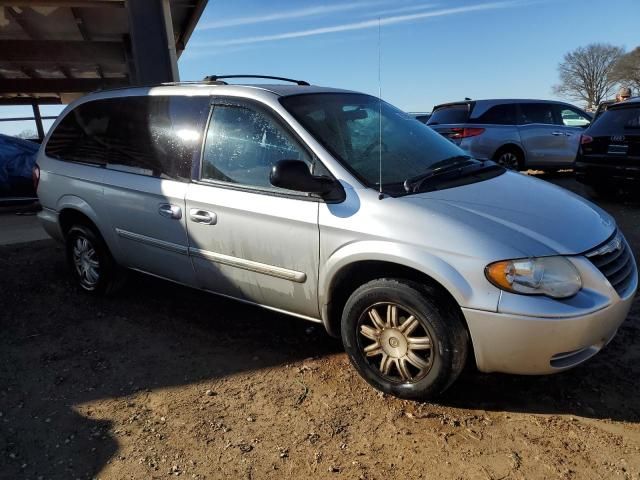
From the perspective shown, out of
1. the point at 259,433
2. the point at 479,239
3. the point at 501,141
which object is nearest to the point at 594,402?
the point at 479,239

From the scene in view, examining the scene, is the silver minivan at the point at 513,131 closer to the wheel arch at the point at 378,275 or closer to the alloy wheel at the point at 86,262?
the alloy wheel at the point at 86,262

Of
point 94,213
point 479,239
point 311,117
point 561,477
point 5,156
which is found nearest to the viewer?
point 561,477

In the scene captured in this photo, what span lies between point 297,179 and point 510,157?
8.43 meters

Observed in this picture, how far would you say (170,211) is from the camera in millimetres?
3633

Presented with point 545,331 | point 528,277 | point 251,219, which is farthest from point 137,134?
point 545,331

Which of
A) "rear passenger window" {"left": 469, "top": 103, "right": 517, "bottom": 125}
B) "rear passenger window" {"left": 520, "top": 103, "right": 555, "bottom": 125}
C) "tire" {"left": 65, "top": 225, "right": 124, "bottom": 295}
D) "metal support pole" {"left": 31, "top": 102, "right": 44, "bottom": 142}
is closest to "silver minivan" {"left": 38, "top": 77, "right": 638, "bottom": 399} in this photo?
"tire" {"left": 65, "top": 225, "right": 124, "bottom": 295}

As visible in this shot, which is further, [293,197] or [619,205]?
[619,205]

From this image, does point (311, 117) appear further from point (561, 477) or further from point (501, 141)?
point (501, 141)

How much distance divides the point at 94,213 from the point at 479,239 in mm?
3121

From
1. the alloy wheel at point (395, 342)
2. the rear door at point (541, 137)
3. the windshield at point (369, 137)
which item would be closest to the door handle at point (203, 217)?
the windshield at point (369, 137)

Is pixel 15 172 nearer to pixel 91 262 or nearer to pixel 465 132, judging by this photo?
pixel 91 262

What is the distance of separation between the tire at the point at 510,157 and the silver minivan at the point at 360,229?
6.75m

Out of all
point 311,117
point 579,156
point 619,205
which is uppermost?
point 311,117

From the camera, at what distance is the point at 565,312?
8.06 feet
